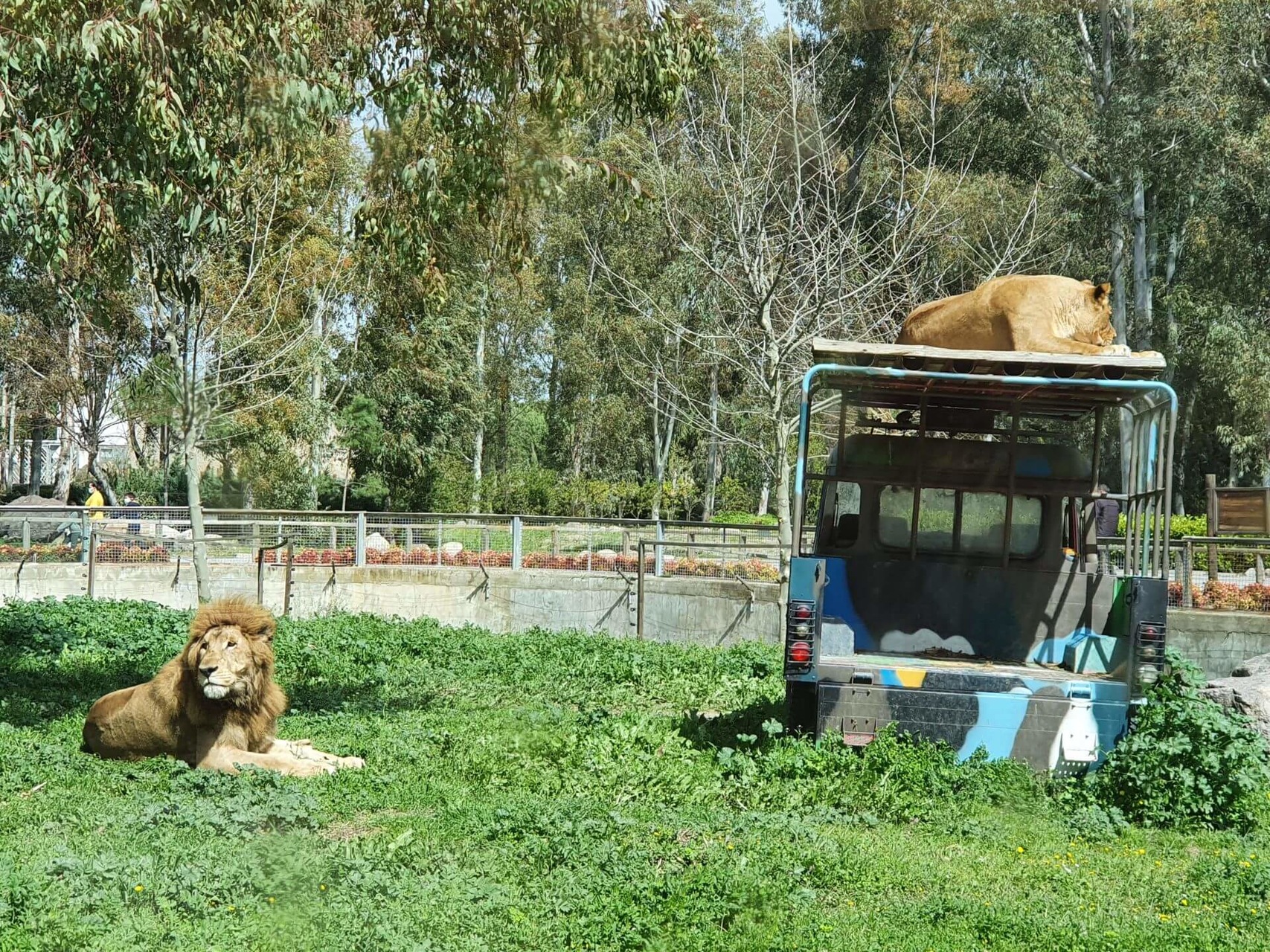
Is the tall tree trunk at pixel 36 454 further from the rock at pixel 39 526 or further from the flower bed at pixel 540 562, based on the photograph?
the flower bed at pixel 540 562

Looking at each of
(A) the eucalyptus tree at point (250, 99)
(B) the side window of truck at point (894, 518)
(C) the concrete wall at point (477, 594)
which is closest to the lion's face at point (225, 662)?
(A) the eucalyptus tree at point (250, 99)

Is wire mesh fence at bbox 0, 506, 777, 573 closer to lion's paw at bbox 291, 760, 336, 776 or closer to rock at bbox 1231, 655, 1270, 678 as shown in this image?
rock at bbox 1231, 655, 1270, 678

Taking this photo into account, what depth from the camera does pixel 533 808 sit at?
6.80 meters

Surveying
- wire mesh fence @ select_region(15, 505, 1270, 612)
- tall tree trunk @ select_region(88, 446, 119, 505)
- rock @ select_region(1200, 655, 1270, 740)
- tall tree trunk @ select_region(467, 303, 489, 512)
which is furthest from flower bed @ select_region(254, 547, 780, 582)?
tall tree trunk @ select_region(467, 303, 489, 512)

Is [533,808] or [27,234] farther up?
[27,234]

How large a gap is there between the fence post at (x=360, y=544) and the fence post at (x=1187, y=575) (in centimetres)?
1286

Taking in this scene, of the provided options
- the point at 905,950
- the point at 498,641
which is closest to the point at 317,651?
the point at 498,641

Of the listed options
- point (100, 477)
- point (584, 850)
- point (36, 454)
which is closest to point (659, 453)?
point (100, 477)

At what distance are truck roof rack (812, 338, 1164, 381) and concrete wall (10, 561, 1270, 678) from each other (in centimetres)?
1027

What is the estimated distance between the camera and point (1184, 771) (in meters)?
7.20

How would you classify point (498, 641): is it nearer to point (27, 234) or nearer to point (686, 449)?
point (27, 234)

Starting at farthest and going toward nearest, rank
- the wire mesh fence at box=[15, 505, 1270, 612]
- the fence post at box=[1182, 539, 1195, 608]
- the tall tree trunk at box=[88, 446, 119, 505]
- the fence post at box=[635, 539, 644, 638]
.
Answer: the tall tree trunk at box=[88, 446, 119, 505] < the wire mesh fence at box=[15, 505, 1270, 612] < the fence post at box=[635, 539, 644, 638] < the fence post at box=[1182, 539, 1195, 608]

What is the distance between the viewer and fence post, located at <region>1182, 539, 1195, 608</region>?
1631cm

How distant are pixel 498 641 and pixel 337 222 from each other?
331 inches
